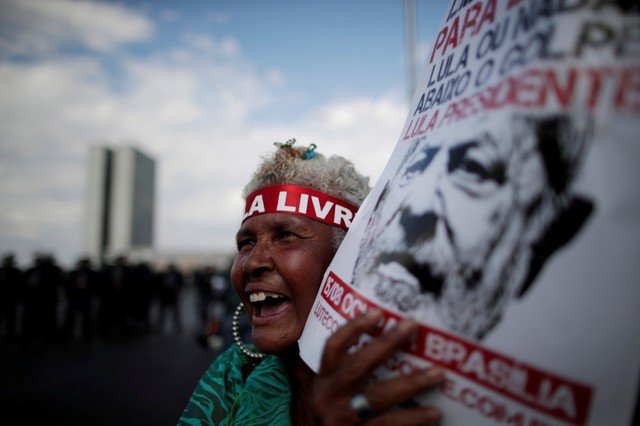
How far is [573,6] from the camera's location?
633mm

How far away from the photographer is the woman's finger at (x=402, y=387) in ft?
2.27

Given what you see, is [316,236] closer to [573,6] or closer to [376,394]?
[376,394]

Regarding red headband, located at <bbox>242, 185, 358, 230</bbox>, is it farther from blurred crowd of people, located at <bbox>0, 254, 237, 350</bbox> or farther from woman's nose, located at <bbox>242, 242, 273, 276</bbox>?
blurred crowd of people, located at <bbox>0, 254, 237, 350</bbox>

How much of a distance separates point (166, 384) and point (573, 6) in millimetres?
6931

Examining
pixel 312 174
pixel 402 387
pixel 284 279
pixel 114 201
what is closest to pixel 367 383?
pixel 402 387

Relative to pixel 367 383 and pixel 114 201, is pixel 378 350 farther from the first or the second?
pixel 114 201

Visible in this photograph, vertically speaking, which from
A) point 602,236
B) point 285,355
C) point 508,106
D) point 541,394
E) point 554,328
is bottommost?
point 285,355

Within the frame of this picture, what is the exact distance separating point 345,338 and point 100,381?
7.22 meters

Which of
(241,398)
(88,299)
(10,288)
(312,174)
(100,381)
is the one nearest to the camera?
(241,398)

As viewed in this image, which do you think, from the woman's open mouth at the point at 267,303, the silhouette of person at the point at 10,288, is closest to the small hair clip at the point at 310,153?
the woman's open mouth at the point at 267,303

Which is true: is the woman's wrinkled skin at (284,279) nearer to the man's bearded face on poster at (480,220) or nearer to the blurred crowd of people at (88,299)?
the man's bearded face on poster at (480,220)

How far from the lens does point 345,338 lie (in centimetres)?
77

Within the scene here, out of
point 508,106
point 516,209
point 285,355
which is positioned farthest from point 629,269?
point 285,355

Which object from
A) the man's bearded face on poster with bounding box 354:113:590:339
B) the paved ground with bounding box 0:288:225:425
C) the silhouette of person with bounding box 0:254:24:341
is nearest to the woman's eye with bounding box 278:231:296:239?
the man's bearded face on poster with bounding box 354:113:590:339
